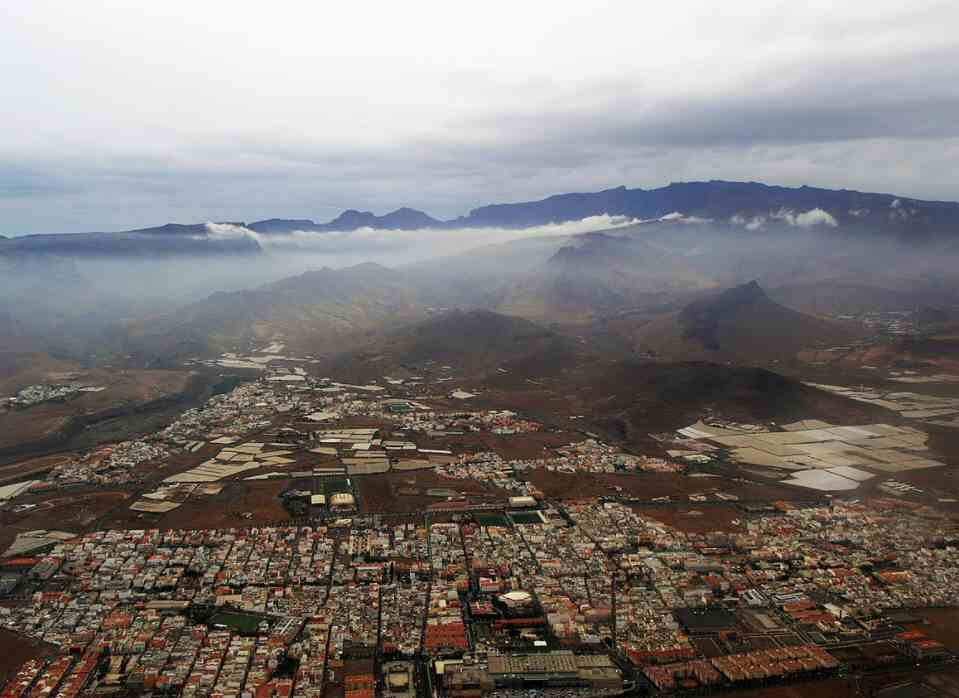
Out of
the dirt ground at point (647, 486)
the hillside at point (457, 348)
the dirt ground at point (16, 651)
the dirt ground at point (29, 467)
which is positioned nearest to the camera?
the dirt ground at point (16, 651)

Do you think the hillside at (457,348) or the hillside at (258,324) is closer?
the hillside at (457,348)

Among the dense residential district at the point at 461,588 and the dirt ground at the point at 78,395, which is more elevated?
the dense residential district at the point at 461,588

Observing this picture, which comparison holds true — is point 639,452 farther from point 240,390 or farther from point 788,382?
point 240,390

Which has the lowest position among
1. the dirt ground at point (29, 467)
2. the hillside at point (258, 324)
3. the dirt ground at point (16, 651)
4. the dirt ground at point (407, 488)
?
the hillside at point (258, 324)

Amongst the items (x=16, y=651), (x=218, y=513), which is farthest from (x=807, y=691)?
(x=218, y=513)

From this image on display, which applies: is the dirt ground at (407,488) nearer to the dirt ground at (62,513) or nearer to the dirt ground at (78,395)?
the dirt ground at (62,513)

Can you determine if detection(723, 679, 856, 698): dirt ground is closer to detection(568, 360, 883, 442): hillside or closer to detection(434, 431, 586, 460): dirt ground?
detection(434, 431, 586, 460): dirt ground

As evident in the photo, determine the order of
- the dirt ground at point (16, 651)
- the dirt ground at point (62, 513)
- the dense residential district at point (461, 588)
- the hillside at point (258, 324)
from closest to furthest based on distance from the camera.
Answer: the dirt ground at point (16, 651), the dense residential district at point (461, 588), the dirt ground at point (62, 513), the hillside at point (258, 324)

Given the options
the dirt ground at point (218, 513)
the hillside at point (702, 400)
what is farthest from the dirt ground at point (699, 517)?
the dirt ground at point (218, 513)
